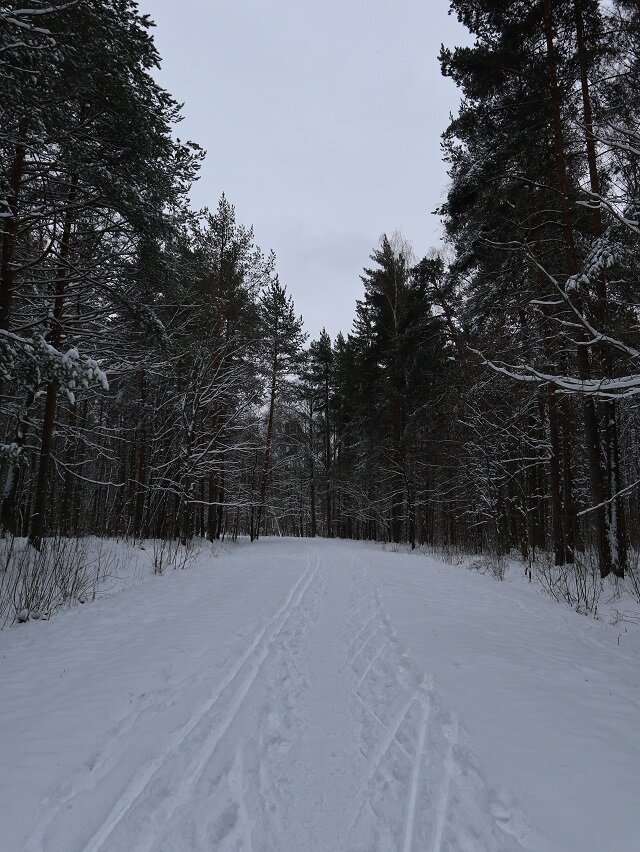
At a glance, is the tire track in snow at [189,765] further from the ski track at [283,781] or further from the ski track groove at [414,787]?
the ski track groove at [414,787]

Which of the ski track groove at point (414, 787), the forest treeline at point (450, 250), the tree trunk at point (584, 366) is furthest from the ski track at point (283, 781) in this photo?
the tree trunk at point (584, 366)

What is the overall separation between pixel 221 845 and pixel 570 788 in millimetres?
1906

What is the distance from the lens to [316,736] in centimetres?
281

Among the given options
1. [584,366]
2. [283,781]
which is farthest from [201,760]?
[584,366]

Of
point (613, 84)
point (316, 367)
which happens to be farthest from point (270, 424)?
point (613, 84)

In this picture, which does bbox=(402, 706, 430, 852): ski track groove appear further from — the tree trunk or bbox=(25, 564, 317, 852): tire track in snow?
the tree trunk

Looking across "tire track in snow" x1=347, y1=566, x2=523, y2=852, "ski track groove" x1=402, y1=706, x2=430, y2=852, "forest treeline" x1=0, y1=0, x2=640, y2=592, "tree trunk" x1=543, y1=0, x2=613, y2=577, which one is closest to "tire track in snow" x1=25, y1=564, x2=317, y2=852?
"tire track in snow" x1=347, y1=566, x2=523, y2=852

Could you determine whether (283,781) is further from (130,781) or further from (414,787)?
(130,781)

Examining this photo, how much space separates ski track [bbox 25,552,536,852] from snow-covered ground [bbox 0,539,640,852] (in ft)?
0.04

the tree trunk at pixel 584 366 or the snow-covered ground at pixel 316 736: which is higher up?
the tree trunk at pixel 584 366

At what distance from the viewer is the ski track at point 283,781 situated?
1924 millimetres

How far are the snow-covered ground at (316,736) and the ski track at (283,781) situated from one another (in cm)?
1

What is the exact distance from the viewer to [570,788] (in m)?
2.28

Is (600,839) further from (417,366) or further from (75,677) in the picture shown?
(417,366)
